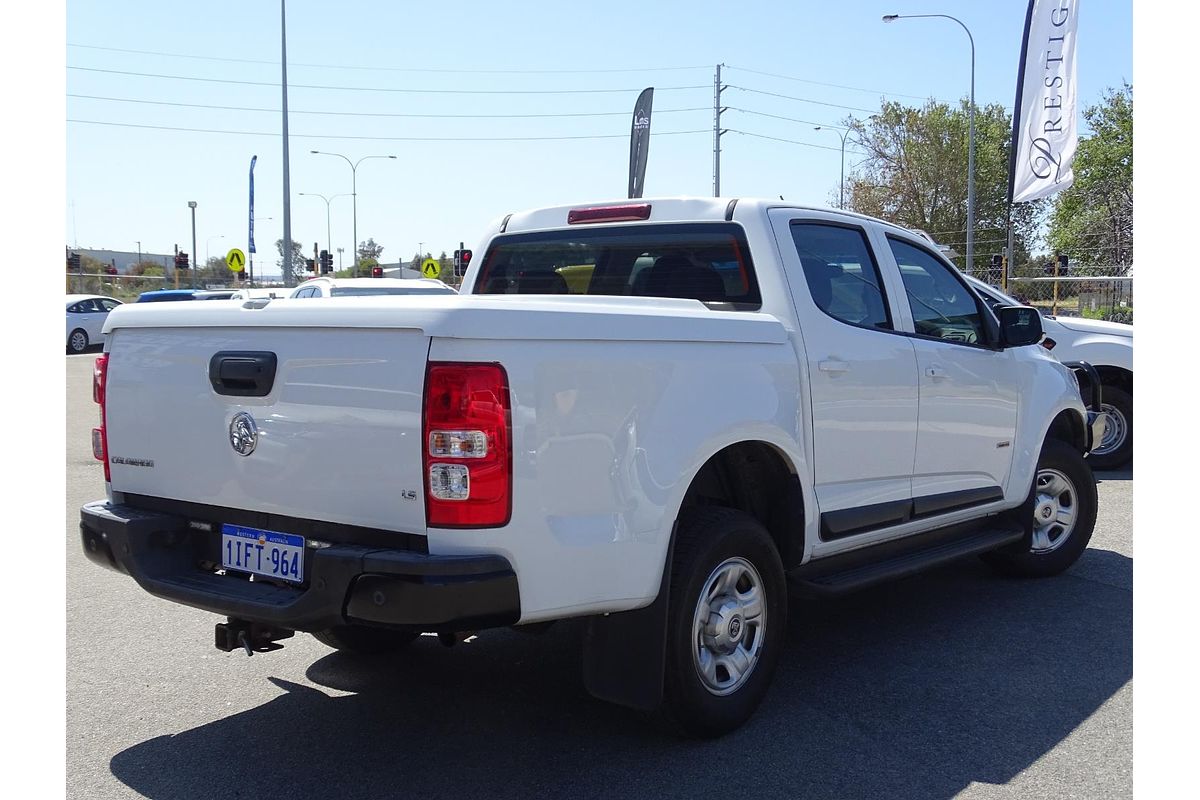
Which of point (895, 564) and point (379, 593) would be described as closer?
point (379, 593)

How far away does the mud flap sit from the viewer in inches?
147

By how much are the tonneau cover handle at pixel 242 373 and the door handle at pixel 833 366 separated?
7.21 ft

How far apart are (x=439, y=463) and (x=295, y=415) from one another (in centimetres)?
59

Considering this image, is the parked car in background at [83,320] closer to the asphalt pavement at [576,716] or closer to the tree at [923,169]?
the asphalt pavement at [576,716]

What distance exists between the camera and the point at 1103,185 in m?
53.5

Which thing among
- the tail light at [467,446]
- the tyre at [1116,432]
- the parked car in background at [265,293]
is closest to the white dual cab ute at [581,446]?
the tail light at [467,446]

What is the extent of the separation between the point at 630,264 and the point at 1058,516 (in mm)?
3160

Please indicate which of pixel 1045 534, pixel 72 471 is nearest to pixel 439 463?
pixel 1045 534

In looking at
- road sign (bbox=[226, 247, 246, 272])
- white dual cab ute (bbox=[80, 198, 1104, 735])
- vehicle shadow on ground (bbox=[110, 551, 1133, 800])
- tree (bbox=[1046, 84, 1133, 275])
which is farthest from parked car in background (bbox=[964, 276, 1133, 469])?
tree (bbox=[1046, 84, 1133, 275])

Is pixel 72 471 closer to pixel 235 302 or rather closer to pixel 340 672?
pixel 340 672

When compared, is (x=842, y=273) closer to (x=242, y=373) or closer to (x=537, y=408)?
(x=537, y=408)

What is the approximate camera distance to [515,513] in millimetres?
3326

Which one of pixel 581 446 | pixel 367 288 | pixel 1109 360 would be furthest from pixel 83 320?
pixel 581 446

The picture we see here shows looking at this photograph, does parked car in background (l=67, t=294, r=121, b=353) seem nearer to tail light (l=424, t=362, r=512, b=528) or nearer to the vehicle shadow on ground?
the vehicle shadow on ground
